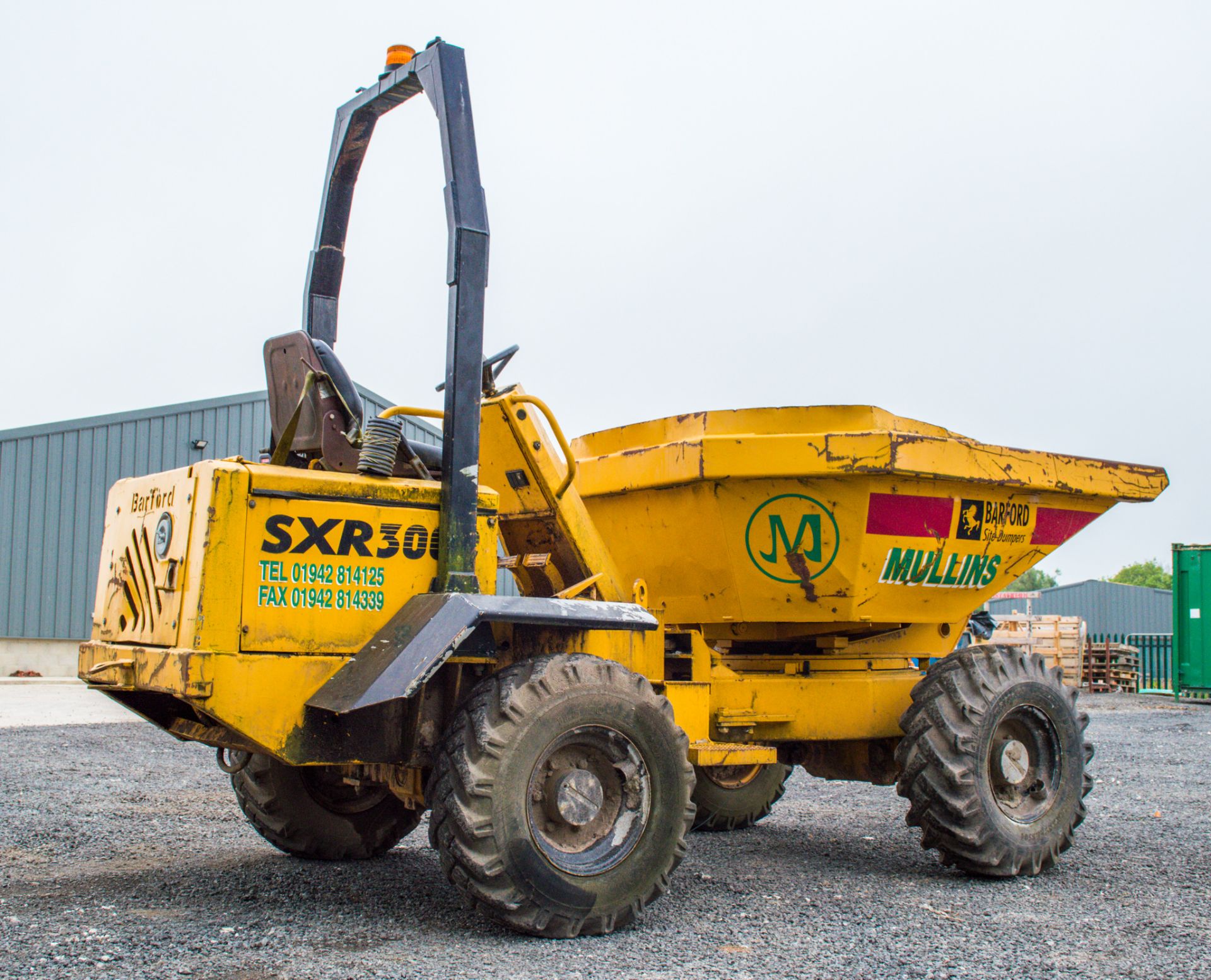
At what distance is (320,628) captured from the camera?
412 cm

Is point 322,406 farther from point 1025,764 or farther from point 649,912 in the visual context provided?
point 1025,764

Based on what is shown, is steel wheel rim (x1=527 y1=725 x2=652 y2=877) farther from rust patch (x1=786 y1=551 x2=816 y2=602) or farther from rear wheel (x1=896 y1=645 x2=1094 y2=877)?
rear wheel (x1=896 y1=645 x2=1094 y2=877)

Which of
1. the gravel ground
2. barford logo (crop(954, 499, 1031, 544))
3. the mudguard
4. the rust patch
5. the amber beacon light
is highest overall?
the amber beacon light

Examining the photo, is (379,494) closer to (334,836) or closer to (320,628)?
(320,628)

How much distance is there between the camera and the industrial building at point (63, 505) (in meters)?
17.7

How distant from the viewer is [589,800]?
4.37 meters

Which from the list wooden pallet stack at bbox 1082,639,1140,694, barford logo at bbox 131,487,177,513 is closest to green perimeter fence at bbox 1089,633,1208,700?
wooden pallet stack at bbox 1082,639,1140,694

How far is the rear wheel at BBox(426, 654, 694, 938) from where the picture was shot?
159 inches

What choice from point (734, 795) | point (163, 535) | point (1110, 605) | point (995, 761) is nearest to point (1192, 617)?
point (734, 795)

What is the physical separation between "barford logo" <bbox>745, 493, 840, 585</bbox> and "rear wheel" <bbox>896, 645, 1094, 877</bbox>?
2.76 ft

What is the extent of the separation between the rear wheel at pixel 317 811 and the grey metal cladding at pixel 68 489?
12.6 m

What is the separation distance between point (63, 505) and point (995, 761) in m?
16.0

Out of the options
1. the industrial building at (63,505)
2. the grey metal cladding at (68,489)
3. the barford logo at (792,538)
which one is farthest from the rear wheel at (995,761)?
the grey metal cladding at (68,489)

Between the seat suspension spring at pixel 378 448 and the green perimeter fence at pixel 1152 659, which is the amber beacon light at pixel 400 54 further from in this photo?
the green perimeter fence at pixel 1152 659
